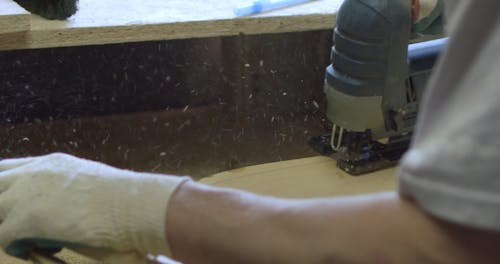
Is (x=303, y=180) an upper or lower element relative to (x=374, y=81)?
lower

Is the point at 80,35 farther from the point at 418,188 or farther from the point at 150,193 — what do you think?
the point at 418,188

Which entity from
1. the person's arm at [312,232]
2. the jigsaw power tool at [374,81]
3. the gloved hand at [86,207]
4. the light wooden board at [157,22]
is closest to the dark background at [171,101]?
the light wooden board at [157,22]

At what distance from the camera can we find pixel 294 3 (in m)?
1.09

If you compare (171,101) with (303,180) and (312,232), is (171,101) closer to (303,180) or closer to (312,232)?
(303,180)

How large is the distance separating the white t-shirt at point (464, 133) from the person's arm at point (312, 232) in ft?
0.09

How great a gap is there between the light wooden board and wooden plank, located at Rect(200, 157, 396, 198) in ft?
0.85

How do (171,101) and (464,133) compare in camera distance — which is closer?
(464,133)

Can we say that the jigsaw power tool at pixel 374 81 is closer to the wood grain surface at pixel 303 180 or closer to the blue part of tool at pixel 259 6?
the wood grain surface at pixel 303 180

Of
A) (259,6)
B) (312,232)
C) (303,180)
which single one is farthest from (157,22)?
(312,232)

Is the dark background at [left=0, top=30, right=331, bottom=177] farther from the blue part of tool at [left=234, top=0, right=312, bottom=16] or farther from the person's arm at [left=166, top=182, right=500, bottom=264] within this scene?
the person's arm at [left=166, top=182, right=500, bottom=264]

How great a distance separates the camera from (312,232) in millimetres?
465

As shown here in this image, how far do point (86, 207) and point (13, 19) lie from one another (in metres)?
0.40

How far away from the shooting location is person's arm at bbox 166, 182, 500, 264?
1.34 ft

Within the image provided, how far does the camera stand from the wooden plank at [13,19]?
33.2 inches
